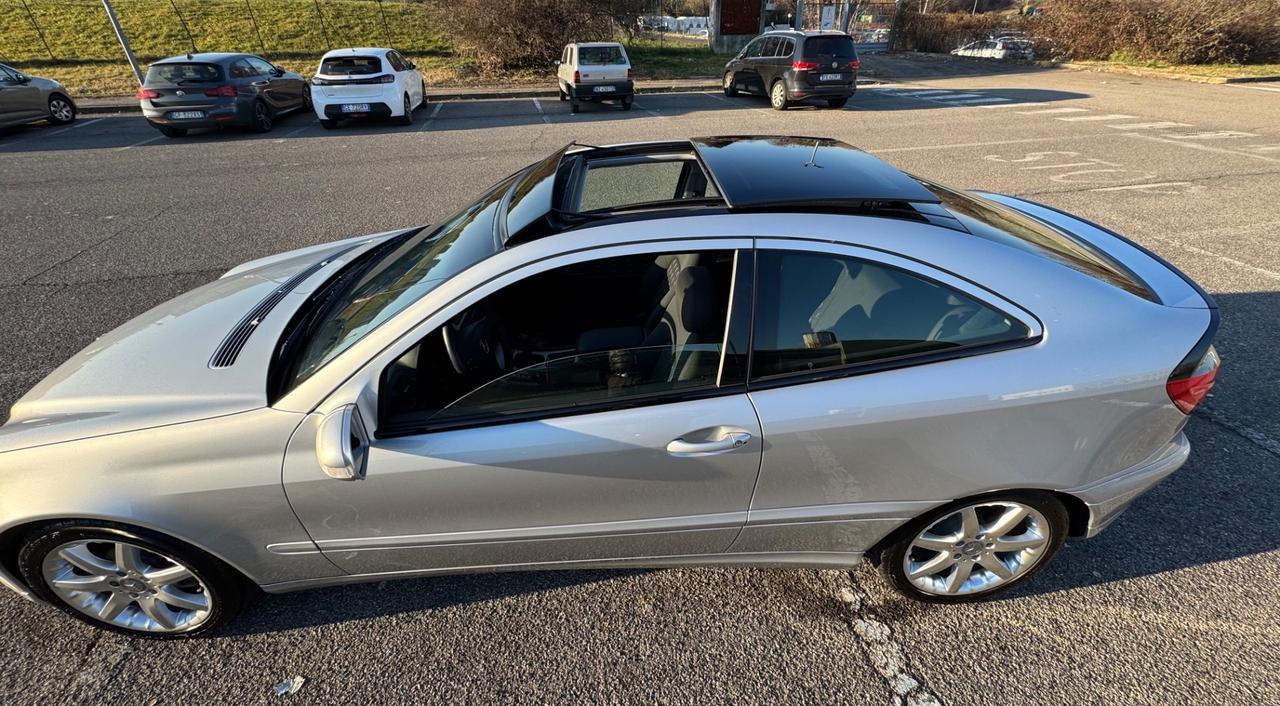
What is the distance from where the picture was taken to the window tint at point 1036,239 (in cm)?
204

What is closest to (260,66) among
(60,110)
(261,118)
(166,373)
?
(261,118)

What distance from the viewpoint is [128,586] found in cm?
207

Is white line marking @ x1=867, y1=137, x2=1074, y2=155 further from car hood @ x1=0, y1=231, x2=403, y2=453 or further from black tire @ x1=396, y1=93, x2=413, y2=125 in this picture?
black tire @ x1=396, y1=93, x2=413, y2=125

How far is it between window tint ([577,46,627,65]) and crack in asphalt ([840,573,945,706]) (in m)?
13.8

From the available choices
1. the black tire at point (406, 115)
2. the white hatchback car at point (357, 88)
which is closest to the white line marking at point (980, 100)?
the black tire at point (406, 115)

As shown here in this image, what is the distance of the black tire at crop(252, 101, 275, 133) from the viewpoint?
37.2 ft

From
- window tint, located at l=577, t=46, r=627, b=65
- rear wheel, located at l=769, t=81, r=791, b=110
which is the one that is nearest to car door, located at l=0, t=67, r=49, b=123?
window tint, located at l=577, t=46, r=627, b=65

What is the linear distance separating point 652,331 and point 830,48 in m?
13.3

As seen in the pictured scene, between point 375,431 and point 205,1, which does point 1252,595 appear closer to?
point 375,431

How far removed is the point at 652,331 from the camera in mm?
2254

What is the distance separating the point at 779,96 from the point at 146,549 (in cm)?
1427

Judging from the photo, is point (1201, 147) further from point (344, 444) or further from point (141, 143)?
point (141, 143)

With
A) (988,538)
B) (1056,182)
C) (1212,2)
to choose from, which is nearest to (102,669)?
(988,538)

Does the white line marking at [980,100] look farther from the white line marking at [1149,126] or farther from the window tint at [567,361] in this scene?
the window tint at [567,361]
